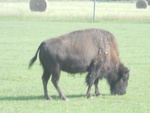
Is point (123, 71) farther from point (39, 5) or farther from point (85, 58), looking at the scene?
point (39, 5)

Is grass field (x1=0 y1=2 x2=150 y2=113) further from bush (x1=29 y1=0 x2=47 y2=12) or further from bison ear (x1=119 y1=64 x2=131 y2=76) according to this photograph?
bush (x1=29 y1=0 x2=47 y2=12)

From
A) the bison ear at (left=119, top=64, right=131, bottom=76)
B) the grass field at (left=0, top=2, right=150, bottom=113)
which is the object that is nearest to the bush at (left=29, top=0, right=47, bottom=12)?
the grass field at (left=0, top=2, right=150, bottom=113)

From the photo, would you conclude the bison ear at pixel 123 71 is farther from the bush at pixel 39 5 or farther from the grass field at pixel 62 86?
the bush at pixel 39 5

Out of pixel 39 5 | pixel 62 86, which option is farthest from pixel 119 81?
pixel 39 5

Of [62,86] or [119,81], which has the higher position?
[119,81]

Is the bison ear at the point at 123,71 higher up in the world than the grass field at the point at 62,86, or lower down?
higher up

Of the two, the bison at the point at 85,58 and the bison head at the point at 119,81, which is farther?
the bison head at the point at 119,81

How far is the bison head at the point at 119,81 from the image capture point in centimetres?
1293

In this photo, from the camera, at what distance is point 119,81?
13031mm

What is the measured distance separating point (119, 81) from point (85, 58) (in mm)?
1367

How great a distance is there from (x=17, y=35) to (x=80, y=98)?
681 inches

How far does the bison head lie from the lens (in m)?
12.9

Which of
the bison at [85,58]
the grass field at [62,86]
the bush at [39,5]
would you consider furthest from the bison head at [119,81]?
the bush at [39,5]

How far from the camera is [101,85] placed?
1462cm
